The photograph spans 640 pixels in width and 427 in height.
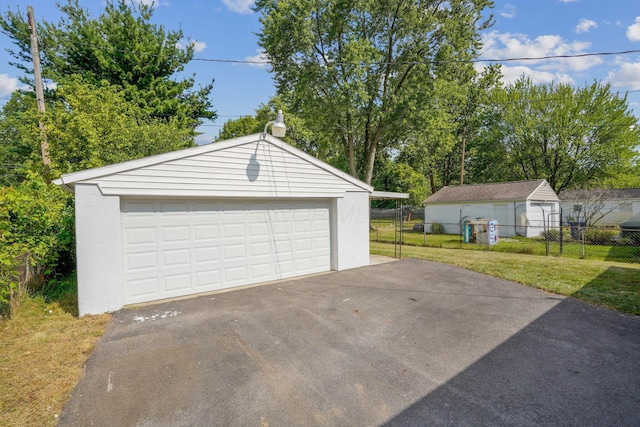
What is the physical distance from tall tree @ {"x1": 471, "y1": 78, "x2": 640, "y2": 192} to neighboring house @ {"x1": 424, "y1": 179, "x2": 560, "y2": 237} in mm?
7744

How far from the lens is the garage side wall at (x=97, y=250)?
5234 millimetres

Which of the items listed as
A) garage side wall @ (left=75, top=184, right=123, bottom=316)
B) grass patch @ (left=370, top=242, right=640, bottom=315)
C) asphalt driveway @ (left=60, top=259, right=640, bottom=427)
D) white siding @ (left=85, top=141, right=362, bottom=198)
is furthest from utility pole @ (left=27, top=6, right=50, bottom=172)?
grass patch @ (left=370, top=242, right=640, bottom=315)

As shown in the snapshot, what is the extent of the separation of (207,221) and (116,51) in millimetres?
13738

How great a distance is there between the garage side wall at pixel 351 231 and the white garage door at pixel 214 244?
1.20 ft

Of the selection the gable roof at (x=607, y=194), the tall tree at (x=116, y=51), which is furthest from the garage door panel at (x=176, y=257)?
the gable roof at (x=607, y=194)

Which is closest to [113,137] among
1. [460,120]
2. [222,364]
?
[222,364]

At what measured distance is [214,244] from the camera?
22.0 ft

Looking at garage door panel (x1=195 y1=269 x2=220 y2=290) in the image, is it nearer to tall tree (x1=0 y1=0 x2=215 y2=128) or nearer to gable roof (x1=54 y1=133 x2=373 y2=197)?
gable roof (x1=54 y1=133 x2=373 y2=197)

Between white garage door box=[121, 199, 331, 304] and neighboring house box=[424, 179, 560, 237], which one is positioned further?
neighboring house box=[424, 179, 560, 237]

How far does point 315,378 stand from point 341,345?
2.79ft

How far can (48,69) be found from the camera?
1488cm

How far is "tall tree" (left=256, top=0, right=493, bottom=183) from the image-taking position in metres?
16.6

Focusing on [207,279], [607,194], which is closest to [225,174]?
[207,279]

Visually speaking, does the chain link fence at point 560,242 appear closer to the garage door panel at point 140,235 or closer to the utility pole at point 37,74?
the garage door panel at point 140,235
